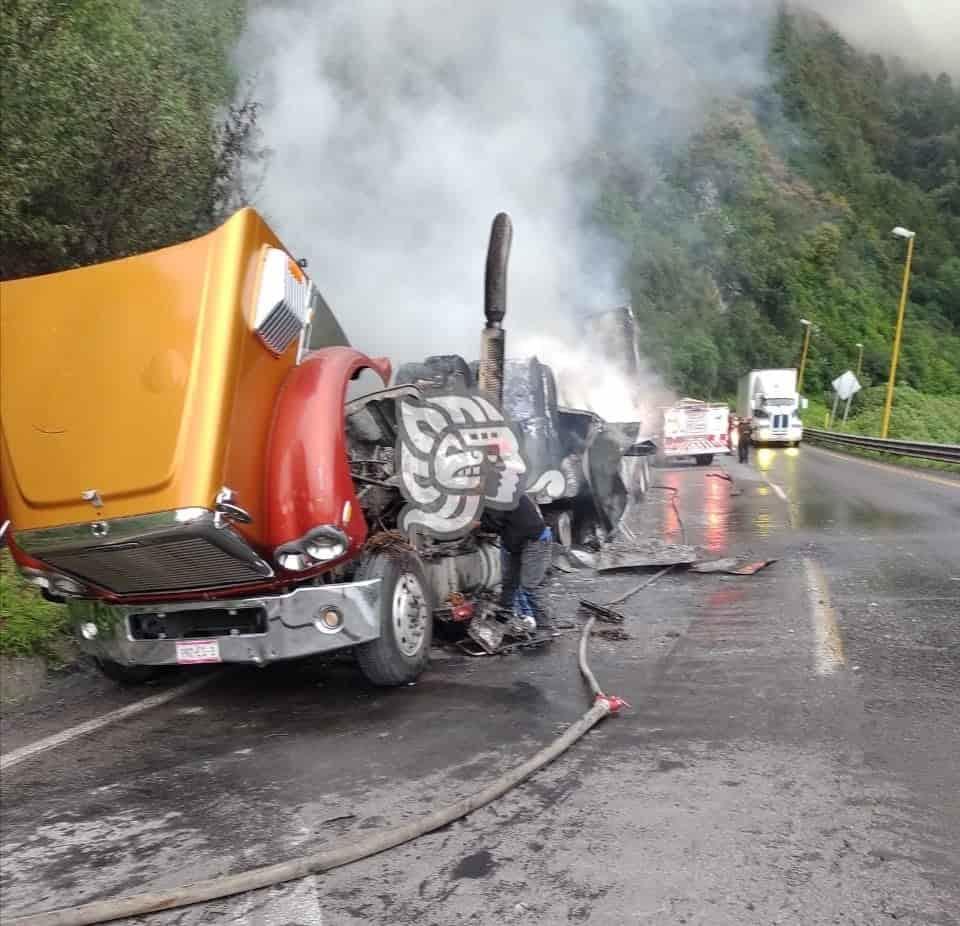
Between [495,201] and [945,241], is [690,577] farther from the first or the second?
[945,241]

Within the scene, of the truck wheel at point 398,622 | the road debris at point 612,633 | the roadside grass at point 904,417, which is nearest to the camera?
the truck wheel at point 398,622

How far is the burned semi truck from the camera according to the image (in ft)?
12.9

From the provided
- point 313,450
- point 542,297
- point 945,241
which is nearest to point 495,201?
point 542,297

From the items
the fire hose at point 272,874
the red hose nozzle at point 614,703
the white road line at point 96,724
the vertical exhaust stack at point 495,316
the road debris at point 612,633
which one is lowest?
the white road line at point 96,724

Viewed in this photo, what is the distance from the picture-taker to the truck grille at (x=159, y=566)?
13.2 feet

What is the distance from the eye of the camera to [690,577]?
7.87 metres

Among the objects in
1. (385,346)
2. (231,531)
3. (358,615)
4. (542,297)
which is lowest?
(358,615)

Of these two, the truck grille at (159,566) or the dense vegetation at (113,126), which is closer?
the truck grille at (159,566)

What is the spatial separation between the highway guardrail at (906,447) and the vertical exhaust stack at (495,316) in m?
16.4

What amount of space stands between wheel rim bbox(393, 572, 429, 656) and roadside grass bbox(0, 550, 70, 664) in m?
2.19

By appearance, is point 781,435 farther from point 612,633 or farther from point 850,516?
point 612,633

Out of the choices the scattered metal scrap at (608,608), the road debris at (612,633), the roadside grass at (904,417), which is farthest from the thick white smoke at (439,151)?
the roadside grass at (904,417)

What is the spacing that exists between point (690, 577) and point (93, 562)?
4.99 m

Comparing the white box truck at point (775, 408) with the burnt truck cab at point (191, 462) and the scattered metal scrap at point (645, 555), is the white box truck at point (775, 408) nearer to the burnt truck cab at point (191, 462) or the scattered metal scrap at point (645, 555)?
the scattered metal scrap at point (645, 555)
